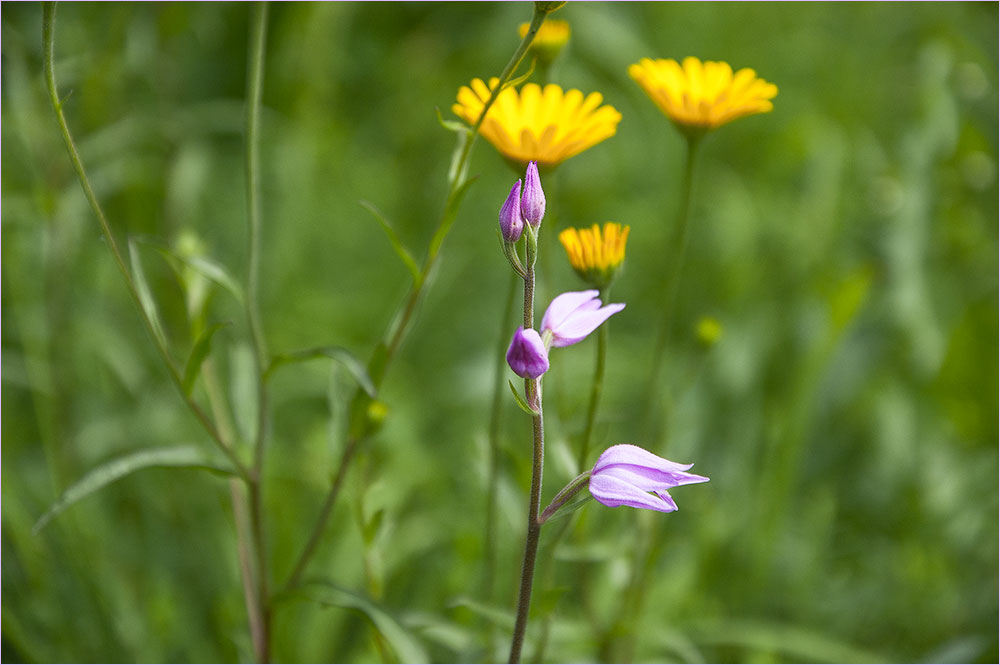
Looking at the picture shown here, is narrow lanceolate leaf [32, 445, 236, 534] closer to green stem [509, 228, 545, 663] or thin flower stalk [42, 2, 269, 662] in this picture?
thin flower stalk [42, 2, 269, 662]

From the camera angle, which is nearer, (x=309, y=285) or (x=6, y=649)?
(x=6, y=649)

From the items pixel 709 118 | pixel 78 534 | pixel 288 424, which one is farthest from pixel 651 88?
pixel 288 424

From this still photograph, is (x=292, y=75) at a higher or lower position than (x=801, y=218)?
higher

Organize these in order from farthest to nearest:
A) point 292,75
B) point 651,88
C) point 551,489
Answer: point 292,75
point 551,489
point 651,88

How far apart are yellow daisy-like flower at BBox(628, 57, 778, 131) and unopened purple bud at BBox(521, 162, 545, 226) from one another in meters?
0.33

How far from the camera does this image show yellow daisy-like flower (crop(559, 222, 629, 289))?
77 cm

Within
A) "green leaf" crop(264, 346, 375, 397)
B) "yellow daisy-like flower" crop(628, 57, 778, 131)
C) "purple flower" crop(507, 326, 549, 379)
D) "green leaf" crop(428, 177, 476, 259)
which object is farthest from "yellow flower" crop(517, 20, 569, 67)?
"purple flower" crop(507, 326, 549, 379)

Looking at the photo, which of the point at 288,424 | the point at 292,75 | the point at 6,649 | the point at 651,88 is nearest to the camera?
the point at 651,88

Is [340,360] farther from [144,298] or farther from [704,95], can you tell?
[704,95]

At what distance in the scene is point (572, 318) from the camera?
0.61 meters

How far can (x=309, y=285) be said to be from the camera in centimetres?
204

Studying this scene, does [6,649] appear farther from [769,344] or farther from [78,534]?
[769,344]

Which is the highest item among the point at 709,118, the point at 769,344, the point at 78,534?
the point at 709,118

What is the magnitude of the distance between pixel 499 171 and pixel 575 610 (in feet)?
4.12
